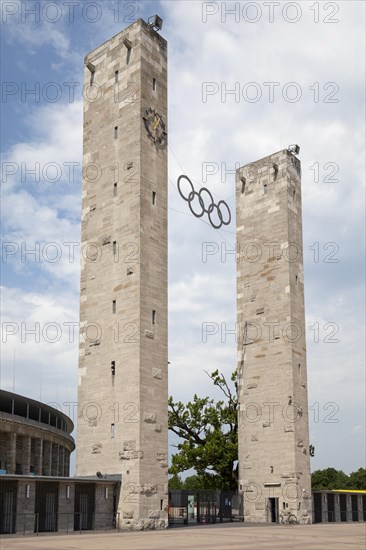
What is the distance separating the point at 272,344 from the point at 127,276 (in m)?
17.5

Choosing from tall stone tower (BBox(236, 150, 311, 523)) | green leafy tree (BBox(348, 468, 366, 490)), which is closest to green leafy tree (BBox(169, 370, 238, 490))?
tall stone tower (BBox(236, 150, 311, 523))

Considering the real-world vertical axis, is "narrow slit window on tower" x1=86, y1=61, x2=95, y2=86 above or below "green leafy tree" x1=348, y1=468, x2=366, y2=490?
above

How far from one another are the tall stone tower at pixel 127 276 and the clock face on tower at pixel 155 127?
0.08m

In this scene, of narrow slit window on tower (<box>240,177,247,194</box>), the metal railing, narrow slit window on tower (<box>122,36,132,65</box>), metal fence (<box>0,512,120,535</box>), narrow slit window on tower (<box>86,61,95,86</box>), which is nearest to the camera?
metal fence (<box>0,512,120,535</box>)

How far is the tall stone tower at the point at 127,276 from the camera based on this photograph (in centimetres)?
4300

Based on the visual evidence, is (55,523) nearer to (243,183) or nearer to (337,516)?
(337,516)

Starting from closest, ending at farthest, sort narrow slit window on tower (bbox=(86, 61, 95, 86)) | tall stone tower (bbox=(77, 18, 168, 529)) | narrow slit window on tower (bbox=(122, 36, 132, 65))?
1. tall stone tower (bbox=(77, 18, 168, 529))
2. narrow slit window on tower (bbox=(122, 36, 132, 65))
3. narrow slit window on tower (bbox=(86, 61, 95, 86))

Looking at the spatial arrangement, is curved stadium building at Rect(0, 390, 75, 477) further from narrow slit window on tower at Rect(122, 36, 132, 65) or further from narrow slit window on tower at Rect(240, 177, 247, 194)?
narrow slit window on tower at Rect(122, 36, 132, 65)

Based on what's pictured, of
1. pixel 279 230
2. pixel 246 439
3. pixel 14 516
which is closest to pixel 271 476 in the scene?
pixel 246 439

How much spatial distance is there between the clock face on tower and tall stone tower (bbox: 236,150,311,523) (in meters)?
15.4

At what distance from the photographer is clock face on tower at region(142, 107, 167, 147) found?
159 ft

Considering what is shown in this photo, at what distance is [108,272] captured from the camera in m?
47.0

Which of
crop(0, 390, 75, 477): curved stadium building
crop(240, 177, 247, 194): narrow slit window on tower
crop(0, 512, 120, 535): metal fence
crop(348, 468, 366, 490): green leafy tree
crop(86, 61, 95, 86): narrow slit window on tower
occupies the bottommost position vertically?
crop(348, 468, 366, 490): green leafy tree

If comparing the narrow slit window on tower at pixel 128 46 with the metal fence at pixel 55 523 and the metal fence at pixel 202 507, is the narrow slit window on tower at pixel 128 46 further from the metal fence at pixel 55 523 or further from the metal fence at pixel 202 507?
the metal fence at pixel 55 523
